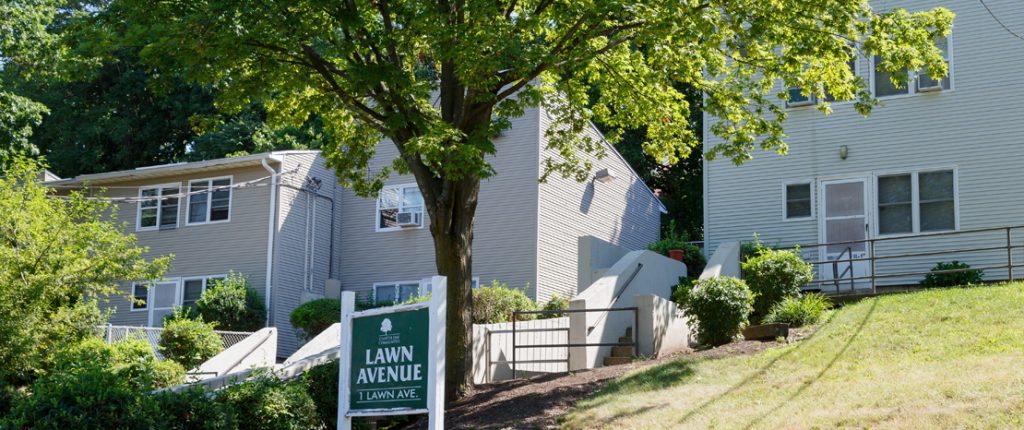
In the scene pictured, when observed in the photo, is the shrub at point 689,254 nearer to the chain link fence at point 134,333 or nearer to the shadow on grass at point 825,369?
the shadow on grass at point 825,369

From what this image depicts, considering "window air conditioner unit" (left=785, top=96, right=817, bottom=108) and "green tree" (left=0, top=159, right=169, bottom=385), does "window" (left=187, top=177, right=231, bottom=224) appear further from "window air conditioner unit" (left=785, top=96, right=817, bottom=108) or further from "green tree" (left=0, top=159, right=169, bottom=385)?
"window air conditioner unit" (left=785, top=96, right=817, bottom=108)

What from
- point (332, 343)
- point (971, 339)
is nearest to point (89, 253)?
point (332, 343)

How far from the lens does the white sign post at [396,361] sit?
1043 centimetres

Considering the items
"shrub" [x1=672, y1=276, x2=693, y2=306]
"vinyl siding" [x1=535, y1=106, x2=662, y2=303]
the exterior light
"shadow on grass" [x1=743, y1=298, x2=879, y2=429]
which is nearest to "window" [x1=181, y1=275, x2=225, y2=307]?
"vinyl siding" [x1=535, y1=106, x2=662, y2=303]

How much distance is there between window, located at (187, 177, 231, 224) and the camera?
99.8 ft

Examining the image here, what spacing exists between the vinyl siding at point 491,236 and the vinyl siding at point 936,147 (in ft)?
18.3

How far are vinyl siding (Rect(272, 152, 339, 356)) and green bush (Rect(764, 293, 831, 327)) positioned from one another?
1425 centimetres

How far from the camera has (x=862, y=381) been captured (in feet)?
43.5

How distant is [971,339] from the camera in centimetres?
1481

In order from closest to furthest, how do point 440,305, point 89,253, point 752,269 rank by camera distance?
1. point 440,305
2. point 752,269
3. point 89,253

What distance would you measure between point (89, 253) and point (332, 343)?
5.58m

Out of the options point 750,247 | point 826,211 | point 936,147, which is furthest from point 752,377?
point 936,147

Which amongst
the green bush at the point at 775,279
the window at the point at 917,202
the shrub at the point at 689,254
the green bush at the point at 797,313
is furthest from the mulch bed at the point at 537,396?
the shrub at the point at 689,254

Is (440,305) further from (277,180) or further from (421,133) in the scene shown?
(277,180)
